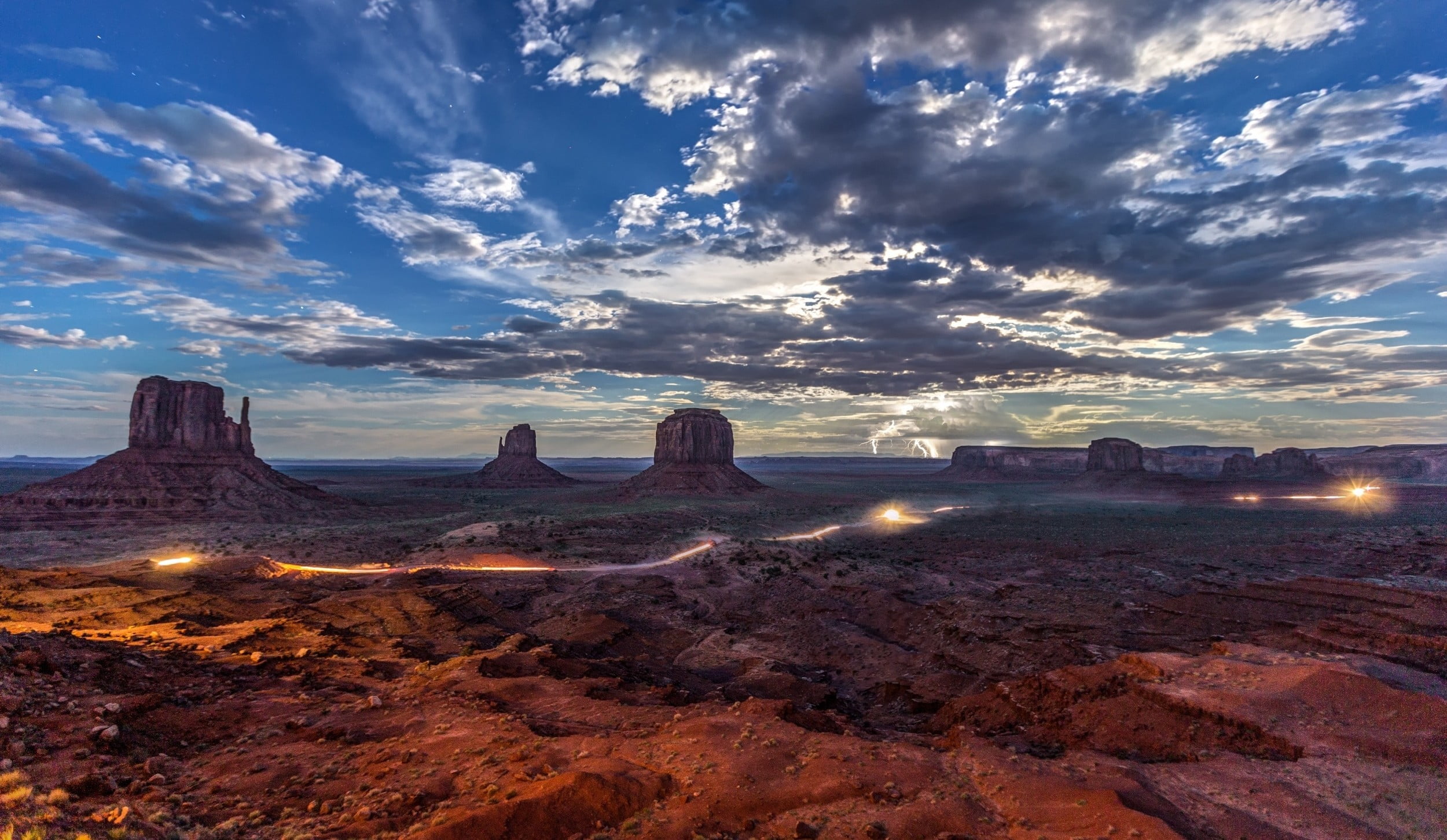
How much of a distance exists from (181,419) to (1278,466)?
765 feet

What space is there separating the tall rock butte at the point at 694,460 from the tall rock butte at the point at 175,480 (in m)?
52.5

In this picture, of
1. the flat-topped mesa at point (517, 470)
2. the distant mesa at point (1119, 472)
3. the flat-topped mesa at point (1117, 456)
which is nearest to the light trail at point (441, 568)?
the flat-topped mesa at point (517, 470)

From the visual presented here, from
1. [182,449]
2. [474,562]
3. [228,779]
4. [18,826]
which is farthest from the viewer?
[182,449]

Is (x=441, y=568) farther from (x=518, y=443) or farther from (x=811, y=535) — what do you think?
(x=518, y=443)

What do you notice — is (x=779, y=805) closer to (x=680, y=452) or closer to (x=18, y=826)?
(x=18, y=826)

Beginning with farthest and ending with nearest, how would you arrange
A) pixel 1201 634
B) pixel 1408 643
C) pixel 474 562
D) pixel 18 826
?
1. pixel 474 562
2. pixel 1201 634
3. pixel 1408 643
4. pixel 18 826

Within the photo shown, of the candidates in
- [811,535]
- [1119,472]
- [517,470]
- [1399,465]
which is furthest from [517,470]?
[1399,465]

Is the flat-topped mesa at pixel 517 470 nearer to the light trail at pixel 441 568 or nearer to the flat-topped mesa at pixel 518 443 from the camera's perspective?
the flat-topped mesa at pixel 518 443

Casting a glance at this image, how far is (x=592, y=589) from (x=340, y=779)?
2363cm

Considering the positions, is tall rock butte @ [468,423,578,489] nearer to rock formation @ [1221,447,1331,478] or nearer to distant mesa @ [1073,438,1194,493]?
distant mesa @ [1073,438,1194,493]

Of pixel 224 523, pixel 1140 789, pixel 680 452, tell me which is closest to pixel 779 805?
pixel 1140 789

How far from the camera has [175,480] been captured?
7575 centimetres

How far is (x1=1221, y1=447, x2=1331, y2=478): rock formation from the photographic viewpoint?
511 ft

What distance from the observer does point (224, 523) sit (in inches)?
2630
